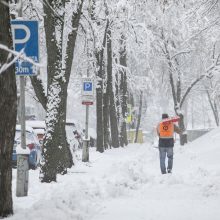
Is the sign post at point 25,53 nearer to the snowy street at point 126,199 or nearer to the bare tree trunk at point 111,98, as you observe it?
the snowy street at point 126,199

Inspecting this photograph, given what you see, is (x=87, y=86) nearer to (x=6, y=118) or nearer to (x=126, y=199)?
(x=126, y=199)

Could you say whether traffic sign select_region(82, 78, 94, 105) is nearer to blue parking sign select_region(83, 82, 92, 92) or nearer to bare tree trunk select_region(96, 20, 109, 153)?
blue parking sign select_region(83, 82, 92, 92)

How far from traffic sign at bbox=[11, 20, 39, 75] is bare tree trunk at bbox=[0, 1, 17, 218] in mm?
2142

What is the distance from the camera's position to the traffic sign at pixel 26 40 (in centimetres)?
968

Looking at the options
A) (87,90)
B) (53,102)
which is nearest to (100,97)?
(87,90)

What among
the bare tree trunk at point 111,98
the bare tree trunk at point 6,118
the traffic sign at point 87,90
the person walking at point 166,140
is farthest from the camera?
the bare tree trunk at point 111,98

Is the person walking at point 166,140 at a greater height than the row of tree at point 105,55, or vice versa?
the row of tree at point 105,55

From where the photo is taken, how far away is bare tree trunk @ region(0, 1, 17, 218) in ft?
24.2

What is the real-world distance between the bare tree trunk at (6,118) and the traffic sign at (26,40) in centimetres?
214

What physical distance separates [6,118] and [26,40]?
2.44 meters

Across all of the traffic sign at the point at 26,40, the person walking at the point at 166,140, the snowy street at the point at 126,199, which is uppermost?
the traffic sign at the point at 26,40

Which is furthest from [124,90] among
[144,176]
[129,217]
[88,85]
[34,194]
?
[129,217]

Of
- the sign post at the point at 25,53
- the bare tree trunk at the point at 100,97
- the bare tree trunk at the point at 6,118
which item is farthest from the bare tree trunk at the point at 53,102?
the bare tree trunk at the point at 100,97

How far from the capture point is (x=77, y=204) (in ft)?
29.0
